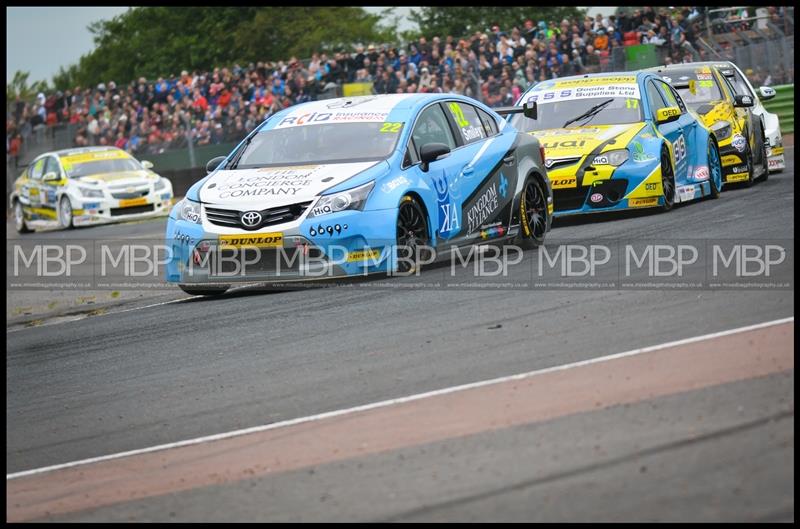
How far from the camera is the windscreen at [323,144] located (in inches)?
472

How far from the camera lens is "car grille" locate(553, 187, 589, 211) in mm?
14758

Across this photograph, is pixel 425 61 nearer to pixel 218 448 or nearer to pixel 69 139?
pixel 69 139

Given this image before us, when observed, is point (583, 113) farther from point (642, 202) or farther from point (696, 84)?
point (696, 84)

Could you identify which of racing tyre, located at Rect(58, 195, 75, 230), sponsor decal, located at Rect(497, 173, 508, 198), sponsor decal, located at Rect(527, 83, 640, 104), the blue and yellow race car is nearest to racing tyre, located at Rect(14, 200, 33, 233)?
racing tyre, located at Rect(58, 195, 75, 230)

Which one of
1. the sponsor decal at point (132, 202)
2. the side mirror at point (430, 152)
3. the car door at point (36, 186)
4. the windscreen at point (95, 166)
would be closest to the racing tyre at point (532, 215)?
the side mirror at point (430, 152)

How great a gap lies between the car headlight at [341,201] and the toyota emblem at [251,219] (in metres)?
0.42

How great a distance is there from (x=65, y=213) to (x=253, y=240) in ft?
51.9

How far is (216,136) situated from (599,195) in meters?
16.9

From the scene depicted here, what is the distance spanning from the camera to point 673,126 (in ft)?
51.3

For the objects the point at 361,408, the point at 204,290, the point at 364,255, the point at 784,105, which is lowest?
the point at 361,408

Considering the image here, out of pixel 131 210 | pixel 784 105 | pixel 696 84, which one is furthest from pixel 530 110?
pixel 784 105

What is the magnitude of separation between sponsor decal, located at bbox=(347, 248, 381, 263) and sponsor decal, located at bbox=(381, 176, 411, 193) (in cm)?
52

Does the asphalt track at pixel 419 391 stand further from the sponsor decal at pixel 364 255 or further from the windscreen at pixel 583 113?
the windscreen at pixel 583 113

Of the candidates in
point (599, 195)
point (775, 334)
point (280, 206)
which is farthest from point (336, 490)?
point (599, 195)
